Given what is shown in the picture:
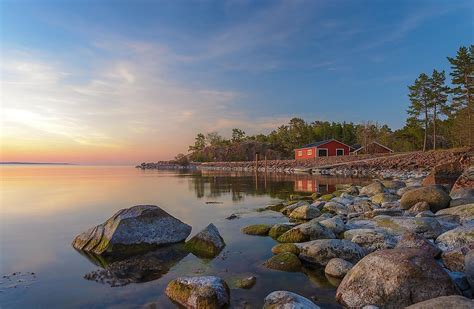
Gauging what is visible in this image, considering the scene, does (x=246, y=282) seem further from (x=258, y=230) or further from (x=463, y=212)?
(x=463, y=212)

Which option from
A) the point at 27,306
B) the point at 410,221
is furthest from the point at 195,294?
the point at 410,221

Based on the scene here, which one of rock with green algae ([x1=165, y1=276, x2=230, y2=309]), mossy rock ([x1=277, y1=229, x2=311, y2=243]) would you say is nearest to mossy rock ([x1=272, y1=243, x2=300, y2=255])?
mossy rock ([x1=277, y1=229, x2=311, y2=243])

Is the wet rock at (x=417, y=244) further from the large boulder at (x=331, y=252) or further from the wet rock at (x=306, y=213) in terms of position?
the wet rock at (x=306, y=213)

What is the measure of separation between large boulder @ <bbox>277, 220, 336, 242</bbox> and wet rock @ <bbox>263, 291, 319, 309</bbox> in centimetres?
387

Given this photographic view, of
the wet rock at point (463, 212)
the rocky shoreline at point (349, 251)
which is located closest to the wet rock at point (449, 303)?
the rocky shoreline at point (349, 251)

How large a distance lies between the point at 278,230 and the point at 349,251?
295 centimetres

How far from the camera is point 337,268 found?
6477 millimetres

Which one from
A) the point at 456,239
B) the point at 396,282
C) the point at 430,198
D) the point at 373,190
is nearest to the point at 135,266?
the point at 396,282

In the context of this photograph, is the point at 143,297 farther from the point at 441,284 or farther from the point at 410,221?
the point at 410,221

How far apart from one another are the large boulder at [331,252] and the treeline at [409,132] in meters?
38.8

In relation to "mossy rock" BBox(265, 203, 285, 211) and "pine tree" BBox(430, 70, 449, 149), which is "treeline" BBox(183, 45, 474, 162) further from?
"mossy rock" BBox(265, 203, 285, 211)

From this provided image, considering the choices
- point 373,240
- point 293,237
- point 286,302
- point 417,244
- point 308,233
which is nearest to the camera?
point 286,302

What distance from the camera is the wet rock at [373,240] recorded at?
7.69 meters

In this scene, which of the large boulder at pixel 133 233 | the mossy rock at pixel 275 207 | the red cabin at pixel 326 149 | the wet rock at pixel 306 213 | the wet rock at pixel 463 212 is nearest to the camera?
the large boulder at pixel 133 233
